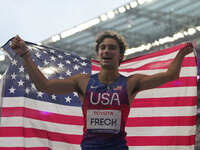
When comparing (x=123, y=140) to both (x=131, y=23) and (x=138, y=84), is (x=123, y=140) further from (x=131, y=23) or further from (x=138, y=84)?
(x=131, y=23)

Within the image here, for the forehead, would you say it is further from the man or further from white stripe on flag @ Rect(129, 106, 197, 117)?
white stripe on flag @ Rect(129, 106, 197, 117)

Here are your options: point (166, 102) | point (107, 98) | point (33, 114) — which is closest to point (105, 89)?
point (107, 98)

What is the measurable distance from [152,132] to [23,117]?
1.59m

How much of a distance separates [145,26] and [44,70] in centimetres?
2057

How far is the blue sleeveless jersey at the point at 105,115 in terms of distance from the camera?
2.37m

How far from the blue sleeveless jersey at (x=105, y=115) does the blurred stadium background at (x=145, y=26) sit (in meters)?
18.1

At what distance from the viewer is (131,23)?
23.7m

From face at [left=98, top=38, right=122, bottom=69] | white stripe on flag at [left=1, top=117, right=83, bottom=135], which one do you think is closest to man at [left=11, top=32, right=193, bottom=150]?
face at [left=98, top=38, right=122, bottom=69]

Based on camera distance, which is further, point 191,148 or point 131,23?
point 131,23

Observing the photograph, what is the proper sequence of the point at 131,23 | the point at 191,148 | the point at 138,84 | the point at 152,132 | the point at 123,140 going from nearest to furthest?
1. the point at 123,140
2. the point at 138,84
3. the point at 191,148
4. the point at 152,132
5. the point at 131,23

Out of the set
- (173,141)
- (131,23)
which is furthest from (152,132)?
(131,23)

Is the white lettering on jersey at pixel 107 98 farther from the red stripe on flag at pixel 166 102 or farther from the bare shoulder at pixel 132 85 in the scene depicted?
the red stripe on flag at pixel 166 102

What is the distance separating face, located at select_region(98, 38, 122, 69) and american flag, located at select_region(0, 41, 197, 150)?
1676 mm

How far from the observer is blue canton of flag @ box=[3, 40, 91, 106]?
4.02 meters
